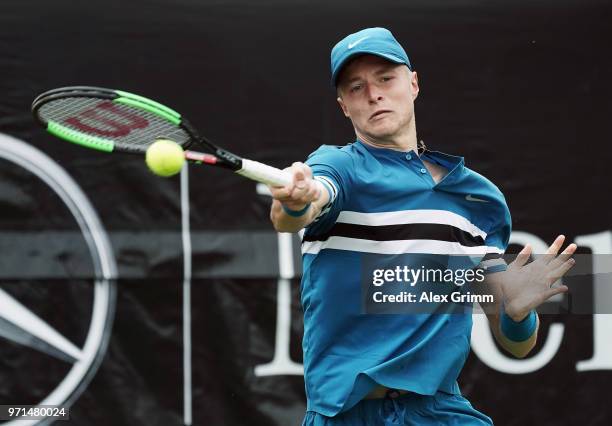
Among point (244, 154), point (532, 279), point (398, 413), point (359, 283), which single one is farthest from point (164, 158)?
point (244, 154)

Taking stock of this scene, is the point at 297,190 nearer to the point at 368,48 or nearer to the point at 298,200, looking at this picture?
the point at 298,200

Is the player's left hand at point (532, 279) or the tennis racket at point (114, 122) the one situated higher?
the tennis racket at point (114, 122)

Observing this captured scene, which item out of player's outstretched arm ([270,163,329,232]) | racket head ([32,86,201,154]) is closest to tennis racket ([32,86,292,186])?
racket head ([32,86,201,154])

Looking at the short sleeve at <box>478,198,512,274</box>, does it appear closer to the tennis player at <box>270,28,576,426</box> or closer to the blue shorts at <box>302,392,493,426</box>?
the tennis player at <box>270,28,576,426</box>

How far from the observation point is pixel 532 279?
3166mm

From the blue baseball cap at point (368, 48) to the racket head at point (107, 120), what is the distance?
0.53 m

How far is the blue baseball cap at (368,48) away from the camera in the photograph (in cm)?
309

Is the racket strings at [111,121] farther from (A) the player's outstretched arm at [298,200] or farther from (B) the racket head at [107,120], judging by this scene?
(A) the player's outstretched arm at [298,200]

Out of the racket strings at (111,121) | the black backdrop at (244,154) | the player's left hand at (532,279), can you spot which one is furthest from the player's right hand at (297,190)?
the black backdrop at (244,154)

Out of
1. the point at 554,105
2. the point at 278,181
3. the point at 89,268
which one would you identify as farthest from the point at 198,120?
the point at 278,181

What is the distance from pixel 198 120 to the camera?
193 inches

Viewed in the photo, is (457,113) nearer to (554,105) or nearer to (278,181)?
(554,105)

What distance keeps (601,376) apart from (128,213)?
2.25 m

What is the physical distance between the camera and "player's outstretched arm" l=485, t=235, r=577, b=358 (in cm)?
→ 313
